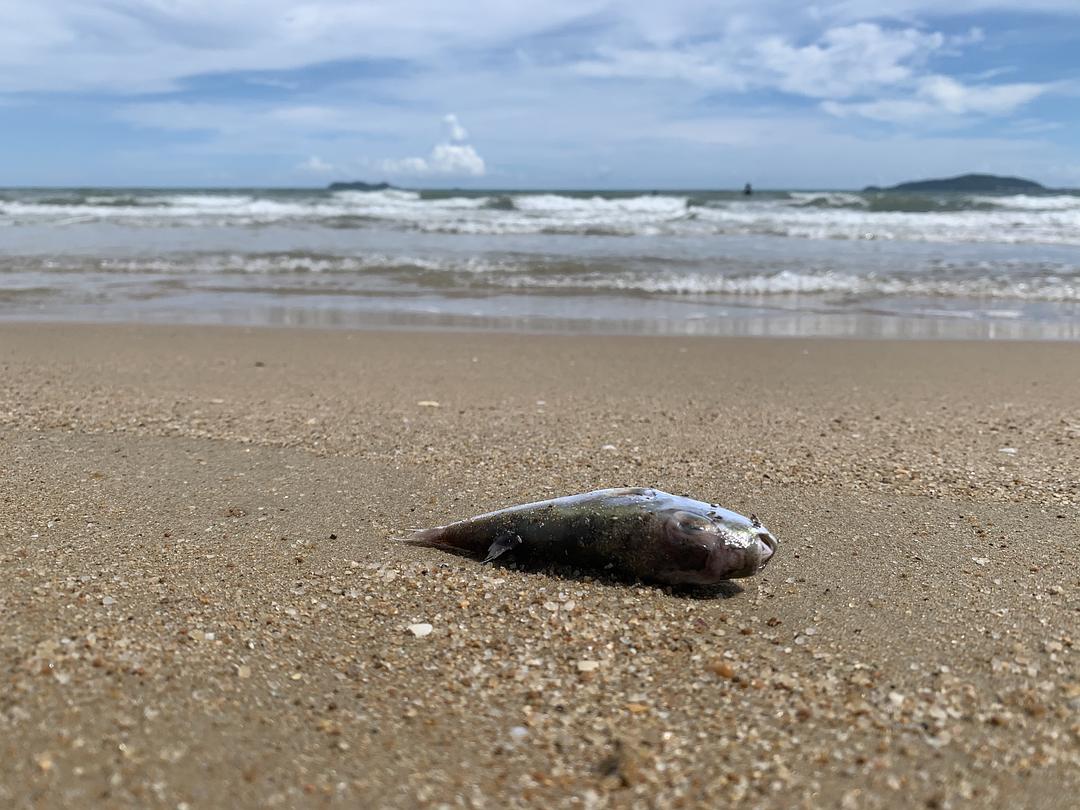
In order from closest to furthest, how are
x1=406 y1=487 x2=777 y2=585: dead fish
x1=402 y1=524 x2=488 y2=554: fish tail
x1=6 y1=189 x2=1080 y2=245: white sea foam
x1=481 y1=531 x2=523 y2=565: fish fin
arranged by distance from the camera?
x1=406 y1=487 x2=777 y2=585: dead fish, x1=481 y1=531 x2=523 y2=565: fish fin, x1=402 y1=524 x2=488 y2=554: fish tail, x1=6 y1=189 x2=1080 y2=245: white sea foam

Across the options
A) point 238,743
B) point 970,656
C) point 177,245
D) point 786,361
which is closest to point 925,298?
point 786,361

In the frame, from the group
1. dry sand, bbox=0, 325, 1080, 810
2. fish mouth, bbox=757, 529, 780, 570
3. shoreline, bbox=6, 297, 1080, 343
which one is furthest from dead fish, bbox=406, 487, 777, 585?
shoreline, bbox=6, 297, 1080, 343

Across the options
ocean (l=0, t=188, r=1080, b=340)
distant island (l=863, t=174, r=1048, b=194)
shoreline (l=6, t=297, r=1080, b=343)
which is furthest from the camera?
distant island (l=863, t=174, r=1048, b=194)

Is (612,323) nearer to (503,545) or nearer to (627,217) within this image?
(503,545)

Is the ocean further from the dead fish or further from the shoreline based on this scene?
the dead fish

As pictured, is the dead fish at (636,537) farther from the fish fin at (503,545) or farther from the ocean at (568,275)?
the ocean at (568,275)

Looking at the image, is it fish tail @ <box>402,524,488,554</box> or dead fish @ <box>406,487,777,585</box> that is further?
fish tail @ <box>402,524,488,554</box>

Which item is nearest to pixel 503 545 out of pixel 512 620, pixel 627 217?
pixel 512 620
